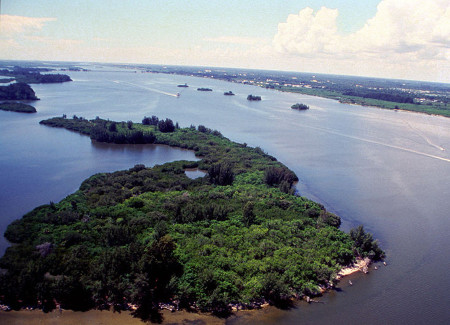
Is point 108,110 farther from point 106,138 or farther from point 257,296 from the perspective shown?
point 257,296

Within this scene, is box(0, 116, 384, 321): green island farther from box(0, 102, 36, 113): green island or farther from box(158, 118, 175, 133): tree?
box(0, 102, 36, 113): green island

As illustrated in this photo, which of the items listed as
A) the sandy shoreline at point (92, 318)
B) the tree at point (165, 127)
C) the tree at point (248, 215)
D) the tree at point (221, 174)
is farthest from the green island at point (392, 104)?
the sandy shoreline at point (92, 318)

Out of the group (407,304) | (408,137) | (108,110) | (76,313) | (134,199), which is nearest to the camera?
(76,313)

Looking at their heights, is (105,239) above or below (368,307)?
above

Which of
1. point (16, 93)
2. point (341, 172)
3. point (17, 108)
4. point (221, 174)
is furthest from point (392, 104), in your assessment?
point (16, 93)

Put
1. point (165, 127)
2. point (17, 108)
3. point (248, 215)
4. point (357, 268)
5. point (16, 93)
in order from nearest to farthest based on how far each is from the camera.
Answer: point (357, 268)
point (248, 215)
point (165, 127)
point (17, 108)
point (16, 93)

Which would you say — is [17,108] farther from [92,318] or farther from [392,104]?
[392,104]

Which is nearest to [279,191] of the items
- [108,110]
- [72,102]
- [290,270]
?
[290,270]
